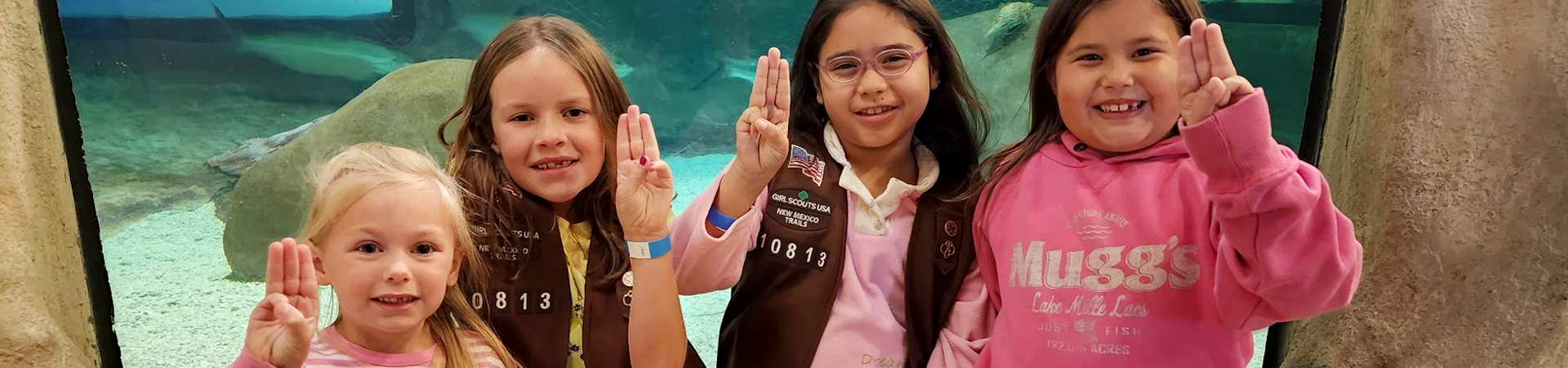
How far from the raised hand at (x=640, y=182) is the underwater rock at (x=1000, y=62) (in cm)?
361

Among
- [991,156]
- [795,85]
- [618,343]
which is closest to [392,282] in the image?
[618,343]

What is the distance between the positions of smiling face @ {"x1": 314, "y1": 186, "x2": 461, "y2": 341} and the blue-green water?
234 centimetres

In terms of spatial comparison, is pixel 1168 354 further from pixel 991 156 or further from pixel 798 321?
pixel 798 321

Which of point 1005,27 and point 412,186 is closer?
point 412,186

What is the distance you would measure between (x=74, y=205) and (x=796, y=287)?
230 centimetres

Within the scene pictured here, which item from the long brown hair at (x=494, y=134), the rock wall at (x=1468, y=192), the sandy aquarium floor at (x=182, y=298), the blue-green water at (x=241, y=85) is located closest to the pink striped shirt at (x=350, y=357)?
the long brown hair at (x=494, y=134)

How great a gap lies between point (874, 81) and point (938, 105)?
34 cm

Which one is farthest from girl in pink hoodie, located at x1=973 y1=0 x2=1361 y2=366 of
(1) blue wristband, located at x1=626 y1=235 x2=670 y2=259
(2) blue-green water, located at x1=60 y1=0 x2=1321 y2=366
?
(2) blue-green water, located at x1=60 y1=0 x2=1321 y2=366

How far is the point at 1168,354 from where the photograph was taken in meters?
1.85

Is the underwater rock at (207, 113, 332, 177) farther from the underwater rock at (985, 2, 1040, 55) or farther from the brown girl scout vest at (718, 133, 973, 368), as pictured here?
the underwater rock at (985, 2, 1040, 55)

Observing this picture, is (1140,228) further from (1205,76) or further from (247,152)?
(247,152)

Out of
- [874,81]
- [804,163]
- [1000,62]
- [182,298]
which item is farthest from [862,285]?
[1000,62]

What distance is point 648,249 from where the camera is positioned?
1.98 metres

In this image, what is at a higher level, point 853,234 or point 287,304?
point 287,304
